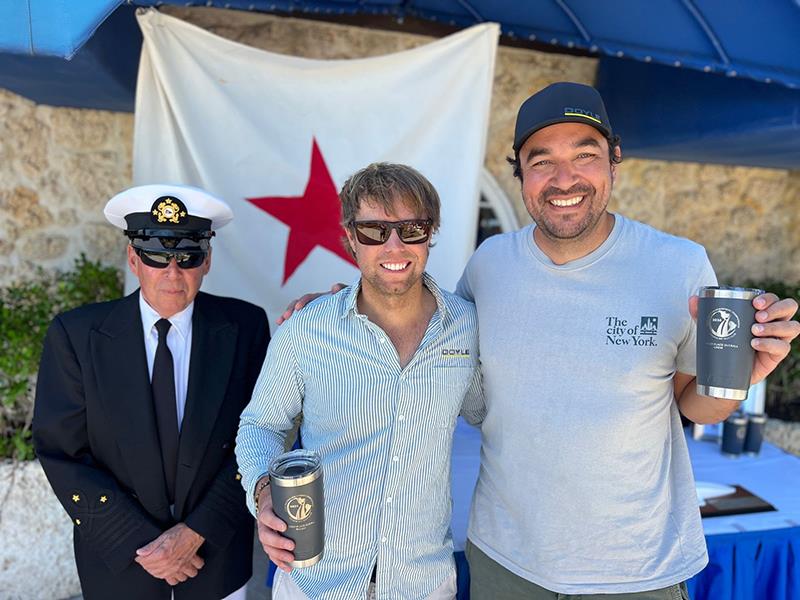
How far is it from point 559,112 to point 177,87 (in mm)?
2099

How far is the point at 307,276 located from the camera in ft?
10.6

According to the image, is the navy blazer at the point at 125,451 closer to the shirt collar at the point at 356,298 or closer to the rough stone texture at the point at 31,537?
the shirt collar at the point at 356,298

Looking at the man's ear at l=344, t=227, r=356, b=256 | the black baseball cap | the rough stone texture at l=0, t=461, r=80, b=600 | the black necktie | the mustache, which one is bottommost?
the rough stone texture at l=0, t=461, r=80, b=600

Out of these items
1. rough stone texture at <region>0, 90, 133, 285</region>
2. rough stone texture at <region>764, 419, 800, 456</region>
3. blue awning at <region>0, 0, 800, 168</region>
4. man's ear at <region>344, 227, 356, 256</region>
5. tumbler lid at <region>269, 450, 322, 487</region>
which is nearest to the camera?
tumbler lid at <region>269, 450, 322, 487</region>

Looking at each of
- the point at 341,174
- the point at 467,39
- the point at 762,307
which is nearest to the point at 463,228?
the point at 341,174

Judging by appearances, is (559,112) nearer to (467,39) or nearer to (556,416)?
(556,416)

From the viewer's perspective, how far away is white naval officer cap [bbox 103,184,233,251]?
1.87 m

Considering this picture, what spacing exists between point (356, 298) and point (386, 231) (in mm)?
204

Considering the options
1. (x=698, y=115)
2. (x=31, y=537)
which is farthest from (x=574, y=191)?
(x=31, y=537)

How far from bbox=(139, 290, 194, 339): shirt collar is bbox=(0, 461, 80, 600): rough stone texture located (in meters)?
1.47

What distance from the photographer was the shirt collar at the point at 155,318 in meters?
1.90

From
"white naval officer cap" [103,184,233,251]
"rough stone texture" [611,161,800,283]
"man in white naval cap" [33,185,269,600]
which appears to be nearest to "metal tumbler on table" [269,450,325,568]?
"man in white naval cap" [33,185,269,600]

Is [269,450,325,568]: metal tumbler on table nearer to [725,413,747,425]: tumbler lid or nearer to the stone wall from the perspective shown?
[725,413,747,425]: tumbler lid

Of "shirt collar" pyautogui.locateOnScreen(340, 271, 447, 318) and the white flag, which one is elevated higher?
the white flag
